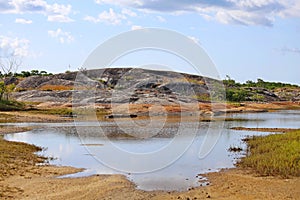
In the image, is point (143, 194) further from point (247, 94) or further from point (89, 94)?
point (247, 94)

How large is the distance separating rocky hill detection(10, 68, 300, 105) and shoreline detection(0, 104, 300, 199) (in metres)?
71.1

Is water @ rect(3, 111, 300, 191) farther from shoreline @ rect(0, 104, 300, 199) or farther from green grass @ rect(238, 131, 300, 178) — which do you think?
green grass @ rect(238, 131, 300, 178)

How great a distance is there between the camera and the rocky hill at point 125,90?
327 feet

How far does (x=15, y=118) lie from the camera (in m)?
63.5

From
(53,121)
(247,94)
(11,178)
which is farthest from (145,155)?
(247,94)

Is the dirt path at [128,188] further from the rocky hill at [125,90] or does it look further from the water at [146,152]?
the rocky hill at [125,90]

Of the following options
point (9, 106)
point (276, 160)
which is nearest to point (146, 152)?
point (276, 160)

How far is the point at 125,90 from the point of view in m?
124

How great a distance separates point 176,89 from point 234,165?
99775 mm

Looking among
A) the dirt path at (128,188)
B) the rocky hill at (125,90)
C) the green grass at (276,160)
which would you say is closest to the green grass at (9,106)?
the rocky hill at (125,90)

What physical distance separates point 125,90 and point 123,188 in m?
104

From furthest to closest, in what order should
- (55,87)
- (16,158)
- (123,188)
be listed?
(55,87) → (16,158) → (123,188)

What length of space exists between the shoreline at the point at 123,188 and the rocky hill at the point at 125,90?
71096mm

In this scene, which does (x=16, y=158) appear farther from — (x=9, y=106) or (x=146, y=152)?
(x=9, y=106)
